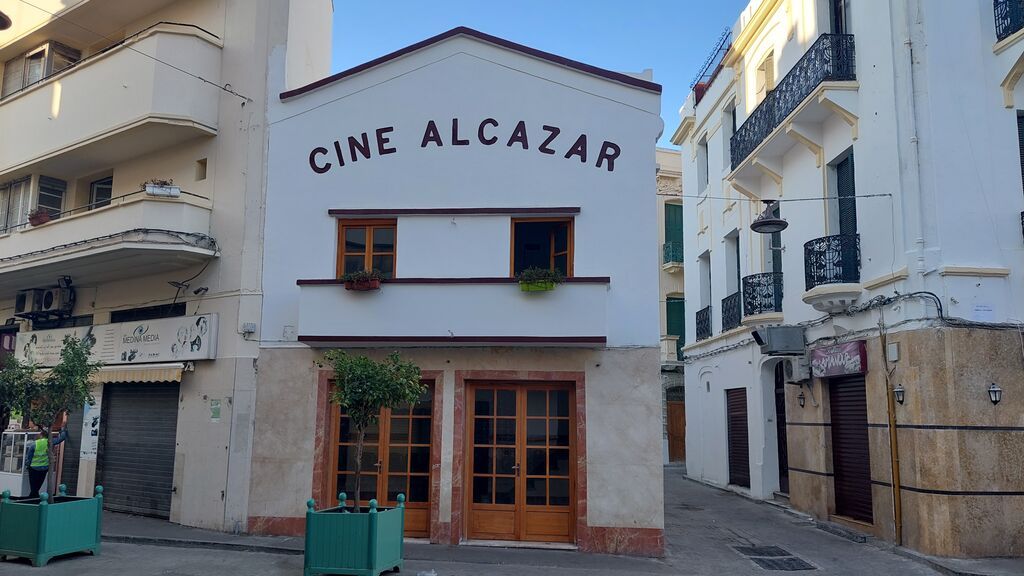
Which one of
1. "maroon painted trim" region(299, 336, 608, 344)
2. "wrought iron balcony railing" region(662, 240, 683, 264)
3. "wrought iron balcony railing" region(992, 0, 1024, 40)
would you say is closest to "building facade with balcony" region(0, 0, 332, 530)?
"maroon painted trim" region(299, 336, 608, 344)

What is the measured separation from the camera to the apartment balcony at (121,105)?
43.7ft

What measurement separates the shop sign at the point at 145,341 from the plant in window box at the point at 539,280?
5400 mm

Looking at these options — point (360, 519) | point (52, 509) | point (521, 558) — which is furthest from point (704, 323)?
point (52, 509)

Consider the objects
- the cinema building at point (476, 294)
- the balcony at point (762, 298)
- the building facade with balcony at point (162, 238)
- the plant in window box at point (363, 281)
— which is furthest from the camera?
the balcony at point (762, 298)

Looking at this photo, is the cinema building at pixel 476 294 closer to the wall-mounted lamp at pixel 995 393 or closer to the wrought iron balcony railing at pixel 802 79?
the wrought iron balcony railing at pixel 802 79

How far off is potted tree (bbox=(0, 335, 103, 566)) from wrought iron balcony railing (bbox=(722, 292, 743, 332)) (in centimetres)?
1333

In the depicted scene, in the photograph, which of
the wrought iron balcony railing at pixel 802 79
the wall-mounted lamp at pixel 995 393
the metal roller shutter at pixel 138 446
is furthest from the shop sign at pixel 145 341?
the wall-mounted lamp at pixel 995 393

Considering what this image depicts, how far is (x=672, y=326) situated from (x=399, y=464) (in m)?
17.5

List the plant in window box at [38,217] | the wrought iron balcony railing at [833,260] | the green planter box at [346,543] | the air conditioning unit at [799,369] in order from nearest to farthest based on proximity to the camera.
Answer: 1. the green planter box at [346,543]
2. the wrought iron balcony railing at [833,260]
3. the air conditioning unit at [799,369]
4. the plant in window box at [38,217]

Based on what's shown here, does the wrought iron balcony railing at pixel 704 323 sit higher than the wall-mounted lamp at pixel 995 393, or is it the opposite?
the wrought iron balcony railing at pixel 704 323

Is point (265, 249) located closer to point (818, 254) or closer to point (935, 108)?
point (818, 254)

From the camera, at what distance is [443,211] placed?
1197 centimetres

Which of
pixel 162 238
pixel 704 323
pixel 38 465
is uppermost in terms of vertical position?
pixel 162 238

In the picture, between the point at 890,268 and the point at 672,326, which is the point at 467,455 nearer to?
the point at 890,268
